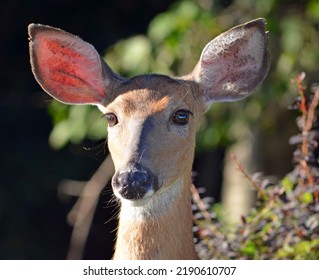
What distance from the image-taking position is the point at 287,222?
5.57 m

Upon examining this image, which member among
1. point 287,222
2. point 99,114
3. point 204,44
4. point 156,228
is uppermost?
point 204,44

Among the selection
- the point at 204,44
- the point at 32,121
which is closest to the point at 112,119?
the point at 204,44

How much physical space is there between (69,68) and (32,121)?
509cm

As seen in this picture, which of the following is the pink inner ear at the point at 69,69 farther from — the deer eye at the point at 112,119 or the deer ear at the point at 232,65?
the deer ear at the point at 232,65

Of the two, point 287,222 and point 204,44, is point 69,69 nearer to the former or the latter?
point 287,222

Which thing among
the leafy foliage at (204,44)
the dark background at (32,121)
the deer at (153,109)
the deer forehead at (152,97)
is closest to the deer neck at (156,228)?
the deer at (153,109)

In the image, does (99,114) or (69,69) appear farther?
(99,114)

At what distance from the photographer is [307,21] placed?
8.30m

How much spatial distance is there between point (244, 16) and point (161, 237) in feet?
11.9

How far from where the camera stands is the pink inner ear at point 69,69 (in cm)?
521

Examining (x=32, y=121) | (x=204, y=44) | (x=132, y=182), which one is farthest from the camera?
(x=32, y=121)

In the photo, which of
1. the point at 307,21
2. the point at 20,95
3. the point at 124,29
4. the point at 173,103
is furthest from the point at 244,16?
the point at 173,103

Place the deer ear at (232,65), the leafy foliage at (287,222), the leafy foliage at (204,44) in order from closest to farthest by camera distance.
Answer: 1. the deer ear at (232,65)
2. the leafy foliage at (287,222)
3. the leafy foliage at (204,44)
